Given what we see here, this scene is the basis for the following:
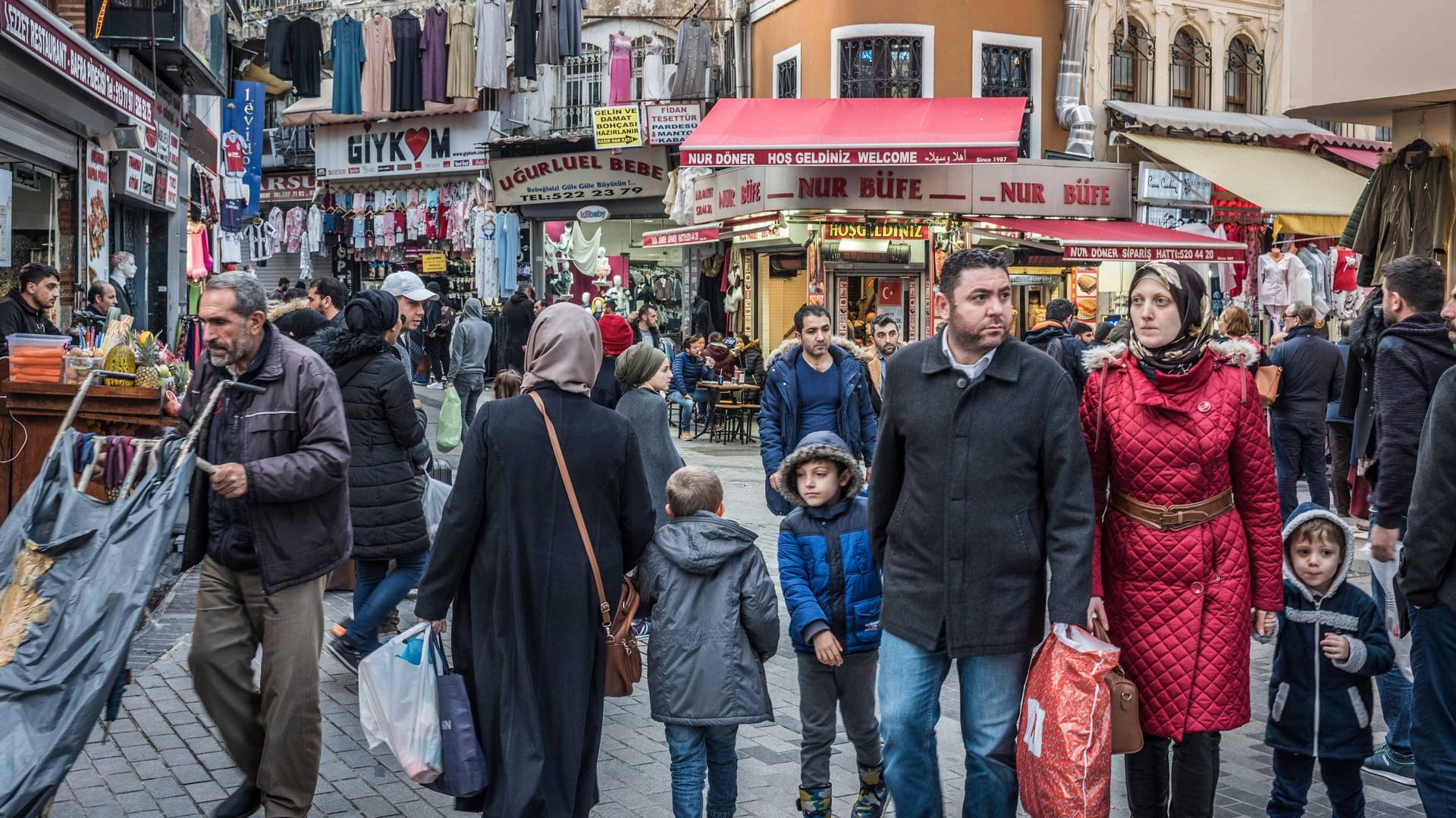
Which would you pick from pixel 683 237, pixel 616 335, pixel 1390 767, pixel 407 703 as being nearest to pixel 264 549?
pixel 407 703

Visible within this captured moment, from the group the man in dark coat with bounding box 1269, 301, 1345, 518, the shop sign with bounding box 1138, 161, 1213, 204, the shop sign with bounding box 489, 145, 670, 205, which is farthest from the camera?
the shop sign with bounding box 489, 145, 670, 205

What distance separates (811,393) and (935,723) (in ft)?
12.8

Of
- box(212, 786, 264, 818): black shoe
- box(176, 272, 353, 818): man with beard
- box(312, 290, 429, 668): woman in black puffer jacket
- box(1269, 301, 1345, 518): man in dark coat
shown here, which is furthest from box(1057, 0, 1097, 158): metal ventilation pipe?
box(212, 786, 264, 818): black shoe

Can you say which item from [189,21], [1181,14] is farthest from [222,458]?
[1181,14]

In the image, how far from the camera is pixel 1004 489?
4.02 metres

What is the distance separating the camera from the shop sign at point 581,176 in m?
27.7

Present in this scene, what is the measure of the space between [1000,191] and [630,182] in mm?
9775

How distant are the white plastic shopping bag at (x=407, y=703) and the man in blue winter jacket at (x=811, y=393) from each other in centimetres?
394

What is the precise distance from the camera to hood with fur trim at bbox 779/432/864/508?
188 inches

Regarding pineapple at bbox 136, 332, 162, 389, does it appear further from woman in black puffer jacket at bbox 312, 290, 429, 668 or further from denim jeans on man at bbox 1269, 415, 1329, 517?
denim jeans on man at bbox 1269, 415, 1329, 517

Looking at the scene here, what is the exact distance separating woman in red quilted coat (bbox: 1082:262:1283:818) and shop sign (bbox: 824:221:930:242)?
1607 cm

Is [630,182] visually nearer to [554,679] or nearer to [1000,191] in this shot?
[1000,191]

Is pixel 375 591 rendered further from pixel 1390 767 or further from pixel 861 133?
pixel 861 133

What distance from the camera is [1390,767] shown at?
212 inches
